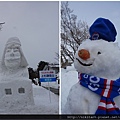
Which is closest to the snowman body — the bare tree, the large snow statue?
the bare tree

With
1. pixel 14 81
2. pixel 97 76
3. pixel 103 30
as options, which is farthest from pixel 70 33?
pixel 14 81

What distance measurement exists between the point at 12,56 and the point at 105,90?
0.70 metres

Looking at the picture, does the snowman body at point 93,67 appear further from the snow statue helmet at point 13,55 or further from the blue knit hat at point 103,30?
the snow statue helmet at point 13,55

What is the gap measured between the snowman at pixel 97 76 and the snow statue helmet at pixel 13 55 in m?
0.40

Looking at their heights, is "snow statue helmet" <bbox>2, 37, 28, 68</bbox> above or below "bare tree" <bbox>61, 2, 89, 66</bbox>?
below

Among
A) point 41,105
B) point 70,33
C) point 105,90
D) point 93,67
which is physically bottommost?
point 41,105

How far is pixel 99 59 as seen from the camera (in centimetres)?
157

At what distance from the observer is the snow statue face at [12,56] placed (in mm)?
1773

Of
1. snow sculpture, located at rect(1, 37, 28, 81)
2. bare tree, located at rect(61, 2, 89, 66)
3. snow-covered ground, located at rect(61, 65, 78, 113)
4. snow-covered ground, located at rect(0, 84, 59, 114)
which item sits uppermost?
bare tree, located at rect(61, 2, 89, 66)

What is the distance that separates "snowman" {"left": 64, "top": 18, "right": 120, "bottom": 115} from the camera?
157 cm

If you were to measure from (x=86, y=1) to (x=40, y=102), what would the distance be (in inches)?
29.8

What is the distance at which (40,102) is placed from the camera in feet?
5.77

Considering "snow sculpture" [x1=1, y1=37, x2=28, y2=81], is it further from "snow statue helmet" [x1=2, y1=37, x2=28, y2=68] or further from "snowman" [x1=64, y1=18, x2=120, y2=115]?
"snowman" [x1=64, y1=18, x2=120, y2=115]

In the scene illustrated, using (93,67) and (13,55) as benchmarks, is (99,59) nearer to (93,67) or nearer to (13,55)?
(93,67)
